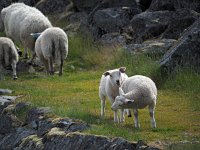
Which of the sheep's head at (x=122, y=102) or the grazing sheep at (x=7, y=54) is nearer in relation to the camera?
the sheep's head at (x=122, y=102)

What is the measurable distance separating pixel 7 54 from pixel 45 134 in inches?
329

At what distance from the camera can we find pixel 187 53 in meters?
19.5

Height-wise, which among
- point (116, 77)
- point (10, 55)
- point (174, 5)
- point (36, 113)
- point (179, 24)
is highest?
point (116, 77)

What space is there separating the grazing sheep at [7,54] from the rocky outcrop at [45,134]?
192 inches

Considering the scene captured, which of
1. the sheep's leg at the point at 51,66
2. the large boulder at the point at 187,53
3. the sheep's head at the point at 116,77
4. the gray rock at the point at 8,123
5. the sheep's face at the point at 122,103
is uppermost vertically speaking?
the sheep's head at the point at 116,77

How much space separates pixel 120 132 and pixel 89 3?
55.3 ft

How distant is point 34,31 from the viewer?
2416 cm

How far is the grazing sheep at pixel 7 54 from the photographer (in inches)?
867

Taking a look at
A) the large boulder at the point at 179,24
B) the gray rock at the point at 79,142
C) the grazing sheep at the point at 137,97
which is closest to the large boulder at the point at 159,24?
the large boulder at the point at 179,24

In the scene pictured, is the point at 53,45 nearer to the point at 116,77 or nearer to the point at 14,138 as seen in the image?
the point at 14,138

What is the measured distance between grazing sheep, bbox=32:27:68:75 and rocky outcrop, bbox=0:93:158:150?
488cm

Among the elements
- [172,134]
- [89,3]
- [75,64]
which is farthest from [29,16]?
[172,134]

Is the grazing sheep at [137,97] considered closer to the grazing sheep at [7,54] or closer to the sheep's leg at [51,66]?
the sheep's leg at [51,66]

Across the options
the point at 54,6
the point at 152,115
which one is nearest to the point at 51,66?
the point at 152,115
